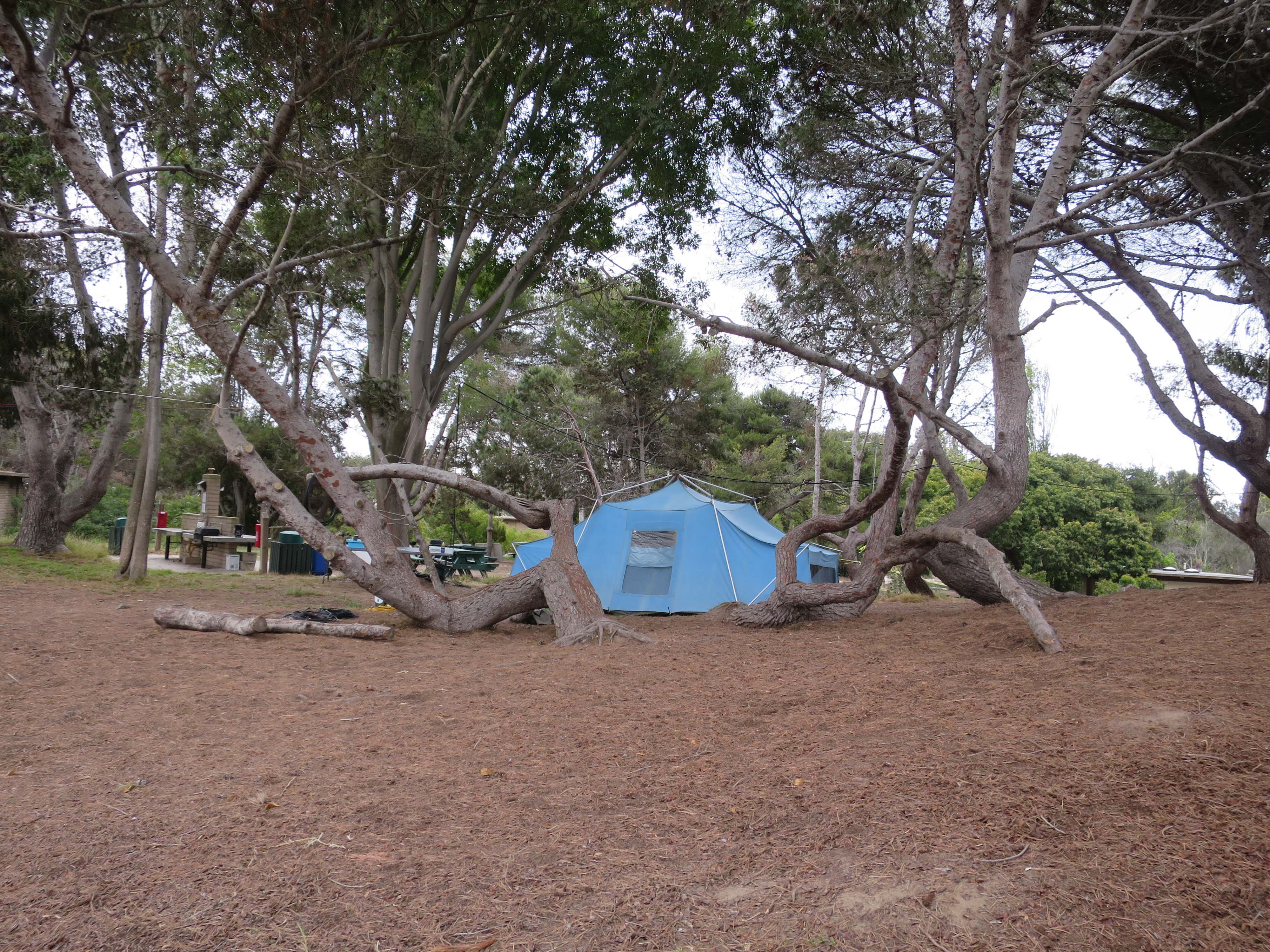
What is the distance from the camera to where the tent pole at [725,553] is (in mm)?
10539

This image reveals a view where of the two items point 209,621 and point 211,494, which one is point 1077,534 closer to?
point 209,621

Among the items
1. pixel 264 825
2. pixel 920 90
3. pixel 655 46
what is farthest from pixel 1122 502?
pixel 264 825

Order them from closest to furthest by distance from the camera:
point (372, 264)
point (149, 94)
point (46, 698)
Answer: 1. point (46, 698)
2. point (149, 94)
3. point (372, 264)

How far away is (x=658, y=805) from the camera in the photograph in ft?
9.72

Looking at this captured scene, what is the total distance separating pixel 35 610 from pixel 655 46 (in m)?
10.4

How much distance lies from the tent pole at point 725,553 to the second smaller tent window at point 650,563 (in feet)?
2.07

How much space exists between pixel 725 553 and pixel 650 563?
1.06 metres

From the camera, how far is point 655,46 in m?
11.4

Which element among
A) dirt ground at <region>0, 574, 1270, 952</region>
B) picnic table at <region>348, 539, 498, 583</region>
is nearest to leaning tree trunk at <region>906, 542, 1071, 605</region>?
dirt ground at <region>0, 574, 1270, 952</region>

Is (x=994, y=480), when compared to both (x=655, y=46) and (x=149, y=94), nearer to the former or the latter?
(x=655, y=46)

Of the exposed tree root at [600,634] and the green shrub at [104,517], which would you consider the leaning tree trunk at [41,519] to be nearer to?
the green shrub at [104,517]

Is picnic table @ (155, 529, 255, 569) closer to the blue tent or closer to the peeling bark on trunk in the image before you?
the blue tent

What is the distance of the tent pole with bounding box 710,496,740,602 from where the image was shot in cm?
1054

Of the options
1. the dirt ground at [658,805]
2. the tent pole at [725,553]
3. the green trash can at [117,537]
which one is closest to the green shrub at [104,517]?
the green trash can at [117,537]
